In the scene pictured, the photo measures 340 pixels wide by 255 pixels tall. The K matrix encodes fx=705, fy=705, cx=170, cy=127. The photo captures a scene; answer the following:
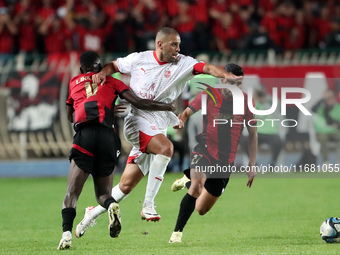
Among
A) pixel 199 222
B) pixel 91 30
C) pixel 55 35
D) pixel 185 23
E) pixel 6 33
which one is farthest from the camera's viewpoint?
pixel 6 33

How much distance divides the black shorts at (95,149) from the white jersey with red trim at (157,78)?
0.84 m

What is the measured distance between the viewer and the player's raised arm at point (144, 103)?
321 inches

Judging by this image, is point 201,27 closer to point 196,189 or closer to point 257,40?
point 257,40

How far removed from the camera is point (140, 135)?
871 cm

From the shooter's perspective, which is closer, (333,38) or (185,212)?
(185,212)

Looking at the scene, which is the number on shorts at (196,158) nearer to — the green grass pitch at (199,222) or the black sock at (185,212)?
the black sock at (185,212)

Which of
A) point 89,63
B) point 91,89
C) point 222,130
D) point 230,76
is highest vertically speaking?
point 89,63

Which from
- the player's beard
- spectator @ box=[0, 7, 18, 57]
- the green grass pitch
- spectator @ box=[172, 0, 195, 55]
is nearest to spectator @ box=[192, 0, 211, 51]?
spectator @ box=[172, 0, 195, 55]

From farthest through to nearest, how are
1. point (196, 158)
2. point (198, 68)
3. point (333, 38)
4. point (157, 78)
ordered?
point (333, 38)
point (196, 158)
point (157, 78)
point (198, 68)

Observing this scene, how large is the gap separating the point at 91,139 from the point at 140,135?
95 cm

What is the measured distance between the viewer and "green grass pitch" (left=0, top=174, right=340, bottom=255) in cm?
801

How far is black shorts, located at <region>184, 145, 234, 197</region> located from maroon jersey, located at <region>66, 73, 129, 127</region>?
52.0 inches

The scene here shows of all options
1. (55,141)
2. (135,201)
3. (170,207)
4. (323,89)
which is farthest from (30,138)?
(323,89)

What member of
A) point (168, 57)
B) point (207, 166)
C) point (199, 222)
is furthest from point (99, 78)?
point (199, 222)
